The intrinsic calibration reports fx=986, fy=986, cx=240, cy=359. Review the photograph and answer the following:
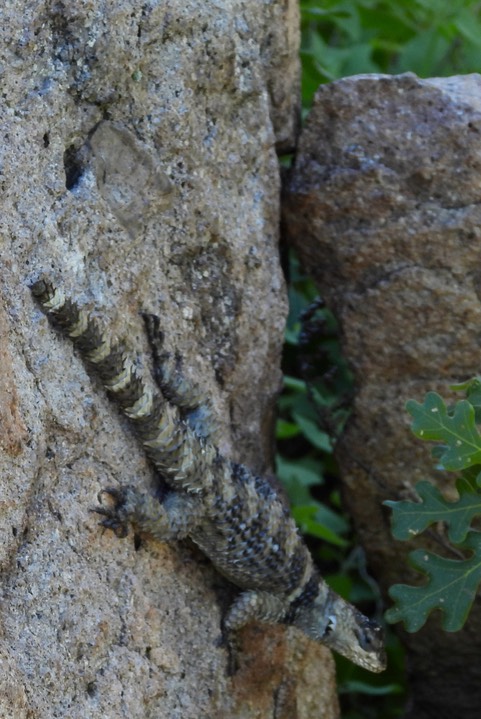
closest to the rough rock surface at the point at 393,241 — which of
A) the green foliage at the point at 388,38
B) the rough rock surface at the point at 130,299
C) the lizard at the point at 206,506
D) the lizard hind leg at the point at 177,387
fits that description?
the rough rock surface at the point at 130,299

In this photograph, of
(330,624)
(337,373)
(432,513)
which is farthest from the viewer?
(337,373)

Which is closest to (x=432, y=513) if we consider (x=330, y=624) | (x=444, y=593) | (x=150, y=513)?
(x=444, y=593)

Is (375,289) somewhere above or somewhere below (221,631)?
above

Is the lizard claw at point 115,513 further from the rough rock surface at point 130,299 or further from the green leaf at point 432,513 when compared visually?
the green leaf at point 432,513

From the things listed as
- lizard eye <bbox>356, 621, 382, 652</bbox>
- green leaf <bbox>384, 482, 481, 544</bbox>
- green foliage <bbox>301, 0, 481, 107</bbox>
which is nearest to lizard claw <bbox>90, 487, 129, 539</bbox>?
green leaf <bbox>384, 482, 481, 544</bbox>

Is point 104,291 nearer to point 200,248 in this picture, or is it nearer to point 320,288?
point 200,248

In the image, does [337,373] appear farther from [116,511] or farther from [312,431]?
[116,511]

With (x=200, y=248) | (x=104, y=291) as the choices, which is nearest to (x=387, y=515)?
(x=200, y=248)
